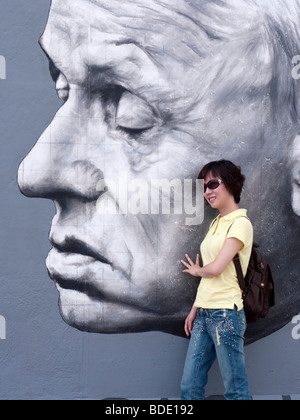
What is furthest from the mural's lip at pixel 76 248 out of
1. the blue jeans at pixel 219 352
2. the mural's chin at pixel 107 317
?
the blue jeans at pixel 219 352

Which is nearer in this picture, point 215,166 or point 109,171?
point 215,166

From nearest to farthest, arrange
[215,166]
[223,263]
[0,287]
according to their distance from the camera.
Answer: [223,263] < [215,166] < [0,287]

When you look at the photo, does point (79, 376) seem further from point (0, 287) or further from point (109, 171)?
point (109, 171)

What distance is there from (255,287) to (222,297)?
240 millimetres

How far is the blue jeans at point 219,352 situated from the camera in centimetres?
332

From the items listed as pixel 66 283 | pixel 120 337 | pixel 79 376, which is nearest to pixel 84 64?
pixel 66 283

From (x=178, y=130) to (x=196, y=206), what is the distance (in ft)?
1.70

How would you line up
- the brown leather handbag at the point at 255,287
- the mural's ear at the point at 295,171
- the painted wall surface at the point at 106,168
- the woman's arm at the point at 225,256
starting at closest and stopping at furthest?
the woman's arm at the point at 225,256
the brown leather handbag at the point at 255,287
the painted wall surface at the point at 106,168
the mural's ear at the point at 295,171

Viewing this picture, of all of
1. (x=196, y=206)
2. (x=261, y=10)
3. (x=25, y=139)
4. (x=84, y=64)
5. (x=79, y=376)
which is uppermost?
(x=261, y=10)

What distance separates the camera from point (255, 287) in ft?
11.4

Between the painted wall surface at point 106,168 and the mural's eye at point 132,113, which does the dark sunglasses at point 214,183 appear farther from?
the mural's eye at point 132,113

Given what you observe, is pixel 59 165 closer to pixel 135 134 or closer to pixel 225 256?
pixel 135 134

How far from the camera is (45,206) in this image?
3867mm

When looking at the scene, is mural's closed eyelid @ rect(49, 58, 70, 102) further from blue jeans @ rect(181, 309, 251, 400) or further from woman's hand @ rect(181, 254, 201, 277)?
blue jeans @ rect(181, 309, 251, 400)
